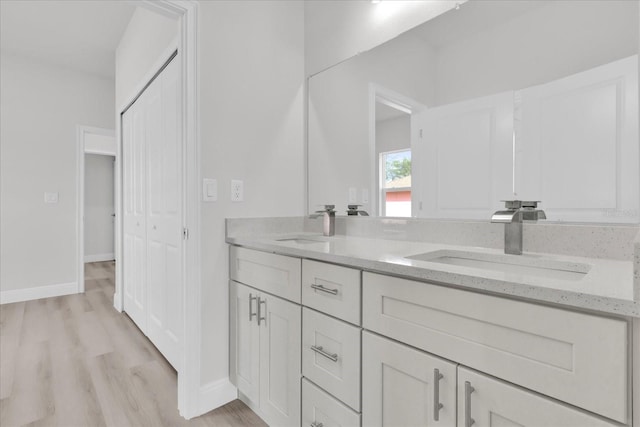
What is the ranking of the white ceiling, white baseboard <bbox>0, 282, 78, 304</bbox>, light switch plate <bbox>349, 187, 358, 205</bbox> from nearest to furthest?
light switch plate <bbox>349, 187, 358, 205</bbox>, the white ceiling, white baseboard <bbox>0, 282, 78, 304</bbox>

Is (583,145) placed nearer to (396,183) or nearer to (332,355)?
(396,183)

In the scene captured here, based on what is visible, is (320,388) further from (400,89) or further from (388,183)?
(400,89)

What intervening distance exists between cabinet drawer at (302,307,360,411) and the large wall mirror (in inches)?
26.7

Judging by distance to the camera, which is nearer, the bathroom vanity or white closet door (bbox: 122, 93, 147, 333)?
the bathroom vanity

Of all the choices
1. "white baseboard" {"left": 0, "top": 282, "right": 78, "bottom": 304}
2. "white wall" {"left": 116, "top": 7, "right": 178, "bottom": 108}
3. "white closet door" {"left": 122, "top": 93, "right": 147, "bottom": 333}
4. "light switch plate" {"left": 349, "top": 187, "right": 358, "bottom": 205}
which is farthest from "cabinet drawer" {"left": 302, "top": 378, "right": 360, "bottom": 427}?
"white baseboard" {"left": 0, "top": 282, "right": 78, "bottom": 304}

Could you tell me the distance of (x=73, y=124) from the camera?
3.92m

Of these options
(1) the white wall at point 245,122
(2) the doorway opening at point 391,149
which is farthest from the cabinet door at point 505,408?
(1) the white wall at point 245,122

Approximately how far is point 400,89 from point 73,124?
4030mm

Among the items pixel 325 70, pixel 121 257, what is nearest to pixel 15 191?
pixel 121 257

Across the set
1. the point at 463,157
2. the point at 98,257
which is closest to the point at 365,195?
the point at 463,157

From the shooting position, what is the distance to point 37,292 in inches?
147

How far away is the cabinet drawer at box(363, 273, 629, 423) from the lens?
0.60 m

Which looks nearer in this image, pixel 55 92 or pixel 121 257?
pixel 121 257

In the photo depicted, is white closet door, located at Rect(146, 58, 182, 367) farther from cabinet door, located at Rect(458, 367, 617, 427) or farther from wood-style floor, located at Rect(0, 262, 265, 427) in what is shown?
cabinet door, located at Rect(458, 367, 617, 427)
